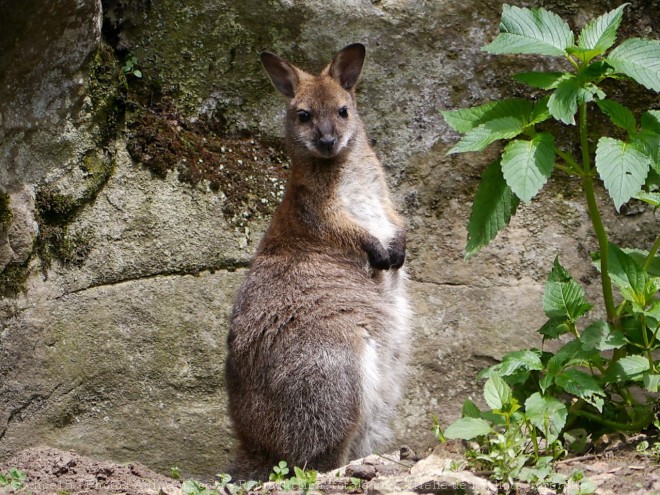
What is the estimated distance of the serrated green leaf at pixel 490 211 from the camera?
4918mm

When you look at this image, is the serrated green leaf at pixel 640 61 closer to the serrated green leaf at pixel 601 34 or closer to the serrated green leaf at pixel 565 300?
the serrated green leaf at pixel 601 34

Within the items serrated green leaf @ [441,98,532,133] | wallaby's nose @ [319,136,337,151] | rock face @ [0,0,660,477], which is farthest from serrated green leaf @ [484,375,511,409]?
wallaby's nose @ [319,136,337,151]

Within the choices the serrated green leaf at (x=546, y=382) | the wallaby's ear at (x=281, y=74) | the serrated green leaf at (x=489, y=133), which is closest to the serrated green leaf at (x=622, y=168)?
the serrated green leaf at (x=489, y=133)

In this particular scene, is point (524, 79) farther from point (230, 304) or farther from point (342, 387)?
point (230, 304)

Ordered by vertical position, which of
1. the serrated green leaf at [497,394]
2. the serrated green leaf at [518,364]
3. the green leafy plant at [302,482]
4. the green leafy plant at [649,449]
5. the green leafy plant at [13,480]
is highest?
the serrated green leaf at [518,364]

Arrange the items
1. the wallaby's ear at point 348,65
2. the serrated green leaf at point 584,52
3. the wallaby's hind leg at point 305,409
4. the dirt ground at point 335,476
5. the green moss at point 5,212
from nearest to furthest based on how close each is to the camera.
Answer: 1. the dirt ground at point 335,476
2. the serrated green leaf at point 584,52
3. the wallaby's hind leg at point 305,409
4. the wallaby's ear at point 348,65
5. the green moss at point 5,212

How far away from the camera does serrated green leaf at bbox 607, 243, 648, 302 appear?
4949 mm

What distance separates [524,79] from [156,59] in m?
3.20

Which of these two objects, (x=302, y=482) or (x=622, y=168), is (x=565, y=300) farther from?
(x=302, y=482)

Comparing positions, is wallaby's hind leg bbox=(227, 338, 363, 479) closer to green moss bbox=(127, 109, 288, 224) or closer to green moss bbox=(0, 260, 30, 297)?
green moss bbox=(127, 109, 288, 224)

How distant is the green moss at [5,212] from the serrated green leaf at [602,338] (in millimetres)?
4010

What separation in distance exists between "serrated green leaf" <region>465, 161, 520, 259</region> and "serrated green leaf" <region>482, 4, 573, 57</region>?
70 centimetres

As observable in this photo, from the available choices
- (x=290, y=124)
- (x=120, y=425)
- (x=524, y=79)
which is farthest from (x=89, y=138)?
(x=524, y=79)

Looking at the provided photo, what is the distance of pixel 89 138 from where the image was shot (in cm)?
677
